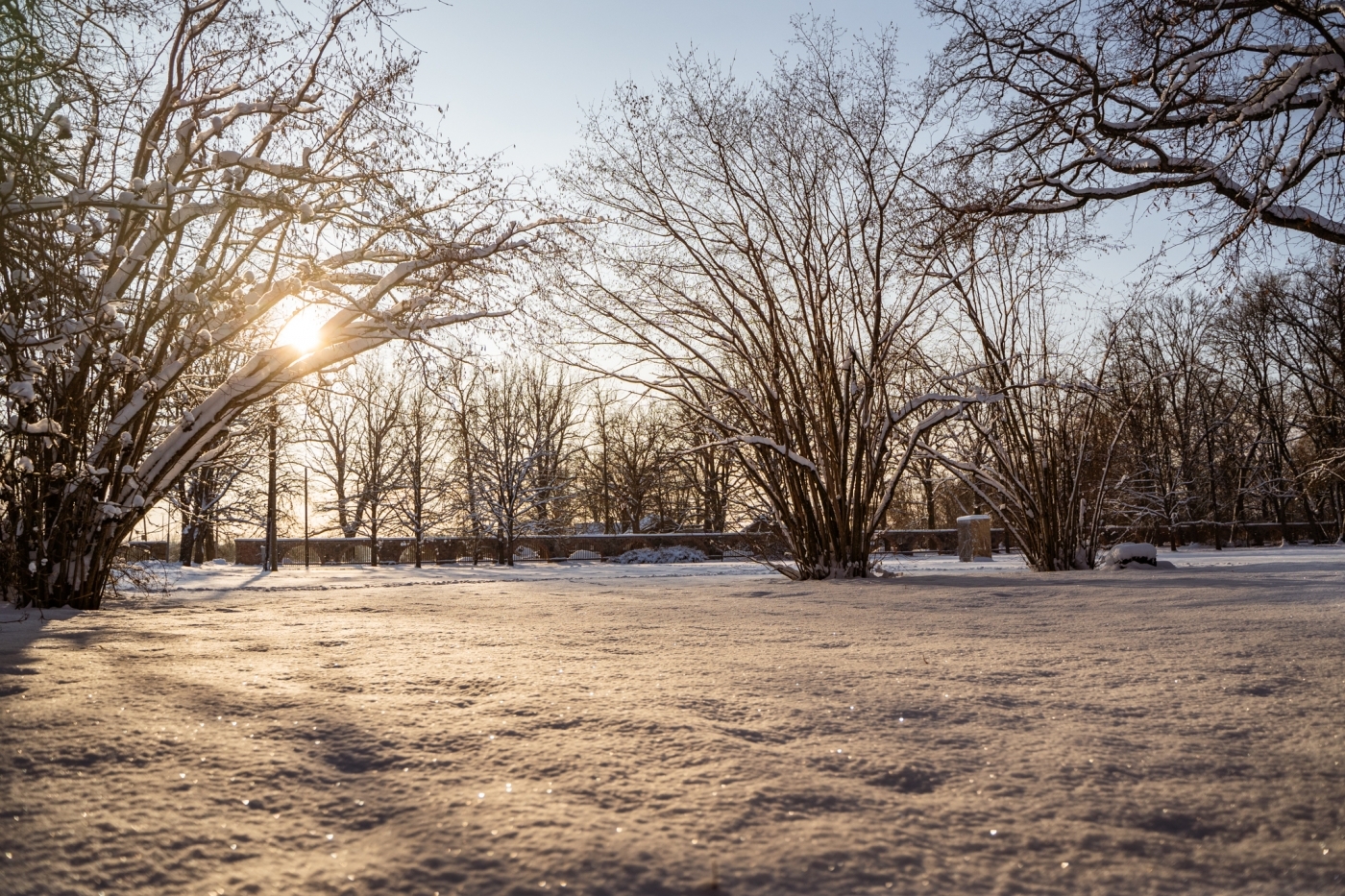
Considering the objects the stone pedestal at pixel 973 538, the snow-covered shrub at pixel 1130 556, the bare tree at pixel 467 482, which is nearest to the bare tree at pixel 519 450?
the bare tree at pixel 467 482

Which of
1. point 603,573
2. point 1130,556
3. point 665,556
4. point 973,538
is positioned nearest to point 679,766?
point 1130,556

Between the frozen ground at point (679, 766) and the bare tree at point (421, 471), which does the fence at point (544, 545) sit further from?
the frozen ground at point (679, 766)

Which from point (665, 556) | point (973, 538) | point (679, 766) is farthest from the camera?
point (665, 556)

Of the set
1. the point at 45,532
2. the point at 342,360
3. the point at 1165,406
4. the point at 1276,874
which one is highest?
the point at 1165,406

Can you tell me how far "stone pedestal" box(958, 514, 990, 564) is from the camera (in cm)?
2025

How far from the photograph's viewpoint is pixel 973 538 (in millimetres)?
21250

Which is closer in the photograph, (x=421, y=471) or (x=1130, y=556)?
(x=1130, y=556)

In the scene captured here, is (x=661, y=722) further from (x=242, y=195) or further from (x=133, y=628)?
(x=133, y=628)

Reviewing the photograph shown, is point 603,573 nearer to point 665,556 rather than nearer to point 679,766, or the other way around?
point 665,556

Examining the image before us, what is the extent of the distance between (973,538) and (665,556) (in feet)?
29.0

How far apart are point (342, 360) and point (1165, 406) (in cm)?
3157

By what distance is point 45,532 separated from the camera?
5926 mm

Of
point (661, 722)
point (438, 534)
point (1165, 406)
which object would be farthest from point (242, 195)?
point (1165, 406)

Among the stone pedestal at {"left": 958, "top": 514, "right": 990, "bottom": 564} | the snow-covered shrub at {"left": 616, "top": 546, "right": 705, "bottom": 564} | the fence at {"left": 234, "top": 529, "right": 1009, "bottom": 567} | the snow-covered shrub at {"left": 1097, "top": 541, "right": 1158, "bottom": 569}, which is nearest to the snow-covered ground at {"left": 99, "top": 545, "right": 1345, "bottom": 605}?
the snow-covered shrub at {"left": 1097, "top": 541, "right": 1158, "bottom": 569}
